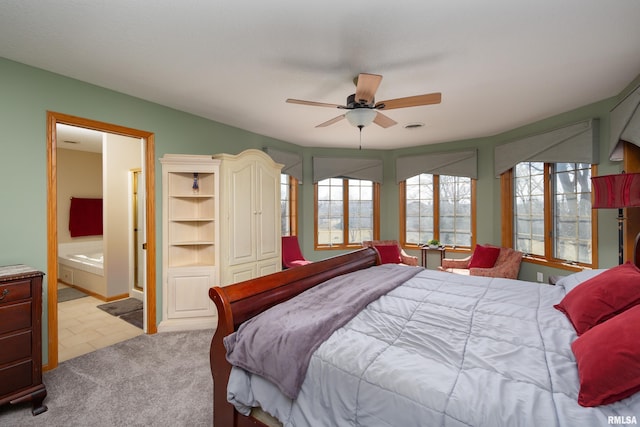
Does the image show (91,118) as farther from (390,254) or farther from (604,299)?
(390,254)

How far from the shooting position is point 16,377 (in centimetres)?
197

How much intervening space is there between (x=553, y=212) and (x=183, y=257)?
15.8 ft

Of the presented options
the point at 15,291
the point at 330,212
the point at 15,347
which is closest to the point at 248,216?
the point at 15,291

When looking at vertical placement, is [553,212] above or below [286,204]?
below

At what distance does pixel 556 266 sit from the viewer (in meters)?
3.84

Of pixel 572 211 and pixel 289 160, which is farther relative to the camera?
pixel 289 160

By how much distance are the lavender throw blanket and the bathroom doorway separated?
209 centimetres

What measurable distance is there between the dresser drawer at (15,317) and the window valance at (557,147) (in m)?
5.32

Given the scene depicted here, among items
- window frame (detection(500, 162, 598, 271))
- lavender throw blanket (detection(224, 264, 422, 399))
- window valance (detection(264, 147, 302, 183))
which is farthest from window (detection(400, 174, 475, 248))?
lavender throw blanket (detection(224, 264, 422, 399))

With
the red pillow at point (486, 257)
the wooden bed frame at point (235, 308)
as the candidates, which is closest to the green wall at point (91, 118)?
the red pillow at point (486, 257)

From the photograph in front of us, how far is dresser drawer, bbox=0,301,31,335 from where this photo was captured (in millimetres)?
1913

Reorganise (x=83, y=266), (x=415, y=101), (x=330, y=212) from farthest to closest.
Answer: (x=330, y=212) → (x=83, y=266) → (x=415, y=101)

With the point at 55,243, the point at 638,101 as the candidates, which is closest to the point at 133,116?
the point at 55,243

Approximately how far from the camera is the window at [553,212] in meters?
3.59
